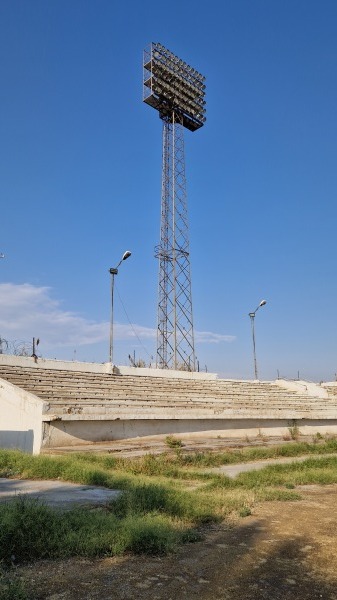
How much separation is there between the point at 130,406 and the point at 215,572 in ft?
50.3

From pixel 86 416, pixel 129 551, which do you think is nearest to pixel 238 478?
pixel 129 551

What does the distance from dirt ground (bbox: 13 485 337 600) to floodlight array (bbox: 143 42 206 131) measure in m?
35.6

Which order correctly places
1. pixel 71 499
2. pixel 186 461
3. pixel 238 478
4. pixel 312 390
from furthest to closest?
1. pixel 312 390
2. pixel 186 461
3. pixel 238 478
4. pixel 71 499

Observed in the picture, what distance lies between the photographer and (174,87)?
37000 millimetres

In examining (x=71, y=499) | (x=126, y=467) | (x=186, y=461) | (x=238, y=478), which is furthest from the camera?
(x=186, y=461)

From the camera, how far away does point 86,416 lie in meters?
16.3

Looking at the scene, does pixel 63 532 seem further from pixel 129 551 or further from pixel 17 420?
pixel 17 420

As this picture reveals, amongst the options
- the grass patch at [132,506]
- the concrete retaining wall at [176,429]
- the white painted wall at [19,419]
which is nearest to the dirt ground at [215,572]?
the grass patch at [132,506]

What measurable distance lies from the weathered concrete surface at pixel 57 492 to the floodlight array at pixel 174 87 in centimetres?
3295

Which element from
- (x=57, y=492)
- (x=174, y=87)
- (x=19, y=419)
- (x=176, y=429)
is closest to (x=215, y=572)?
(x=57, y=492)

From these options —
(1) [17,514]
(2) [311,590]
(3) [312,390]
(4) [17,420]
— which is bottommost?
(2) [311,590]

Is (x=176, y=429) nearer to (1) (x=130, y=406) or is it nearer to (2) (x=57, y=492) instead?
(1) (x=130, y=406)

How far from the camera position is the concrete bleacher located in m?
15.9

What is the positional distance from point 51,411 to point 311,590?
12.8 m
